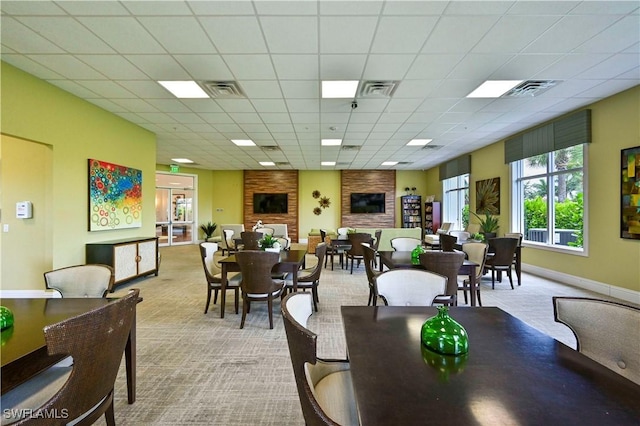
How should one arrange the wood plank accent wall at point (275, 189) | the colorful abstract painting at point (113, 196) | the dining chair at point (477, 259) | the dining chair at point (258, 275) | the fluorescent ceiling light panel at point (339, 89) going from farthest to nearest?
the wood plank accent wall at point (275, 189)
the colorful abstract painting at point (113, 196)
the fluorescent ceiling light panel at point (339, 89)
the dining chair at point (477, 259)
the dining chair at point (258, 275)

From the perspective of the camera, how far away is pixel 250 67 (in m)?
3.55

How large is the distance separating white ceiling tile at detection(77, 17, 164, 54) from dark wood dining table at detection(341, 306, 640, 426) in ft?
11.3

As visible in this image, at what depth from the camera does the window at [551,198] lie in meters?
5.33

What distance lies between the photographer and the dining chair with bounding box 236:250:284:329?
3184mm

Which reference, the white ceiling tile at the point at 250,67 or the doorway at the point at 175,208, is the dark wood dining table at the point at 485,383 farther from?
the doorway at the point at 175,208

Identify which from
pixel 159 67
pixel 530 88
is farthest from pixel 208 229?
pixel 530 88

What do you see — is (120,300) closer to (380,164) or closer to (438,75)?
(438,75)

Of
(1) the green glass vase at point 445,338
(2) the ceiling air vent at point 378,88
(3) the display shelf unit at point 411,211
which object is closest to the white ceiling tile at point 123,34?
(2) the ceiling air vent at point 378,88

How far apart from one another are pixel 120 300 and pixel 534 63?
476cm

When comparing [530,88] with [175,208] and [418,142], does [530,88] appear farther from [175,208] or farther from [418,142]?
[175,208]

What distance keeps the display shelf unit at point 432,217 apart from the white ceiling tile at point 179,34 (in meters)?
9.82

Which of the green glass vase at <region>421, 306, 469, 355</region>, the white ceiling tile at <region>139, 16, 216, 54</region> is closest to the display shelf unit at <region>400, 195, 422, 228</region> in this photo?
the white ceiling tile at <region>139, 16, 216, 54</region>

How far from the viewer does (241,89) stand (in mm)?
4184

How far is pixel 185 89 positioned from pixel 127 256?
3102 millimetres
